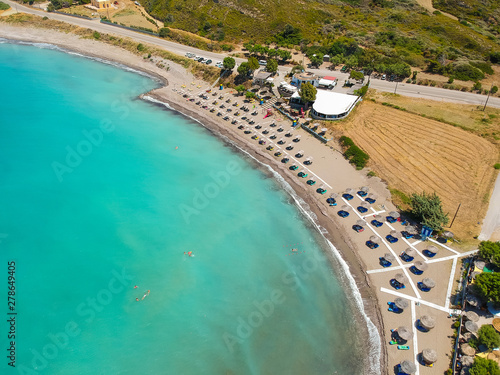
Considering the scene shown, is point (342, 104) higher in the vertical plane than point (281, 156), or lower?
higher

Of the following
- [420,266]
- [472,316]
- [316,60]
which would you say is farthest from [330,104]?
[472,316]

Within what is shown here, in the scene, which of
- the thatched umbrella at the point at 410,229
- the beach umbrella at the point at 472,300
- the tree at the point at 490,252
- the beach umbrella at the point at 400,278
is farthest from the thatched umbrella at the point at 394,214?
the beach umbrella at the point at 472,300

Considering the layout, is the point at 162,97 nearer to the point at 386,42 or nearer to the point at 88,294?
the point at 88,294

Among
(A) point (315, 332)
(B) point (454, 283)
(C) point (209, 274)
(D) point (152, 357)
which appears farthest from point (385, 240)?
(D) point (152, 357)

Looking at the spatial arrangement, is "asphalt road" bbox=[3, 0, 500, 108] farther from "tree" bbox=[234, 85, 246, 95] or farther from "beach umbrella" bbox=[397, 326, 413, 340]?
"beach umbrella" bbox=[397, 326, 413, 340]

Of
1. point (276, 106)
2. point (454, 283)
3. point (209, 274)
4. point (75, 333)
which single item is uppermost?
point (276, 106)

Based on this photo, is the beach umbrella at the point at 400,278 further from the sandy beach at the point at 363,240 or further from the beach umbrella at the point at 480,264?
the beach umbrella at the point at 480,264

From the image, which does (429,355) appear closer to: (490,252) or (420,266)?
(420,266)
